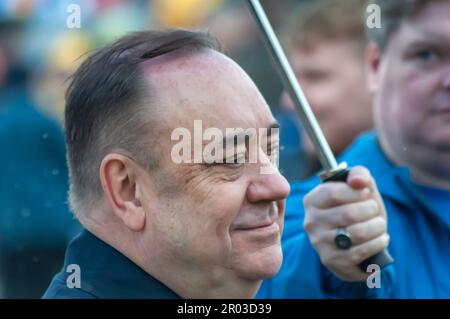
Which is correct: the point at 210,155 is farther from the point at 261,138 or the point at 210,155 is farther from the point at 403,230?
the point at 403,230

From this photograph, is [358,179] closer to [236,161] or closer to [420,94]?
[236,161]

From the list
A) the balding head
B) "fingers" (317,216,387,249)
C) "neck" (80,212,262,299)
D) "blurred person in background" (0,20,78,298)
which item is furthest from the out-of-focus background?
"fingers" (317,216,387,249)

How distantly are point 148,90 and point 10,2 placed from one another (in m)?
4.57

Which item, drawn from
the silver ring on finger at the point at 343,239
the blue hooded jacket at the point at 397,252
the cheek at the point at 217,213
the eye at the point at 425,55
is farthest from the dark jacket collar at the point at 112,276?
the eye at the point at 425,55

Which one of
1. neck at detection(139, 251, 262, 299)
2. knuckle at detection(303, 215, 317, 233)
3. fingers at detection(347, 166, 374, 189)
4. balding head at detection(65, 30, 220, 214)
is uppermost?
balding head at detection(65, 30, 220, 214)

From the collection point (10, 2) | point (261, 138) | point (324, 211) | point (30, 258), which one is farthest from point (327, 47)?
point (10, 2)

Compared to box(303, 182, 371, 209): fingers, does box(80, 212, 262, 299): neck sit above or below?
below

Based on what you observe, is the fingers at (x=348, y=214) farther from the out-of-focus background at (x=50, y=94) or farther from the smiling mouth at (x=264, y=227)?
the out-of-focus background at (x=50, y=94)

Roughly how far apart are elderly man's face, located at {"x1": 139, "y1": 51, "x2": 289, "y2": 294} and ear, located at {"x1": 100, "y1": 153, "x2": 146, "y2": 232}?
0.10 feet

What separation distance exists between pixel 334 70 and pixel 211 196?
7.35 ft

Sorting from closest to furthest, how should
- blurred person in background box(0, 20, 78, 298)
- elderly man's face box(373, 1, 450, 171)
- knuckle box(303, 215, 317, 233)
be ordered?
knuckle box(303, 215, 317, 233) < elderly man's face box(373, 1, 450, 171) < blurred person in background box(0, 20, 78, 298)

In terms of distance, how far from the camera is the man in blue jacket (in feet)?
8.56

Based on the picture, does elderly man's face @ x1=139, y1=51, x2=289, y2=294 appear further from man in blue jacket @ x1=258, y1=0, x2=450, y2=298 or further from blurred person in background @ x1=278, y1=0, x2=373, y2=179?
blurred person in background @ x1=278, y1=0, x2=373, y2=179

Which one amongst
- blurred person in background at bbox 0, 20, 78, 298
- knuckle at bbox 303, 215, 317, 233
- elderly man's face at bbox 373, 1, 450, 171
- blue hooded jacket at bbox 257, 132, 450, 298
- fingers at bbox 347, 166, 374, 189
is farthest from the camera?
blurred person in background at bbox 0, 20, 78, 298
